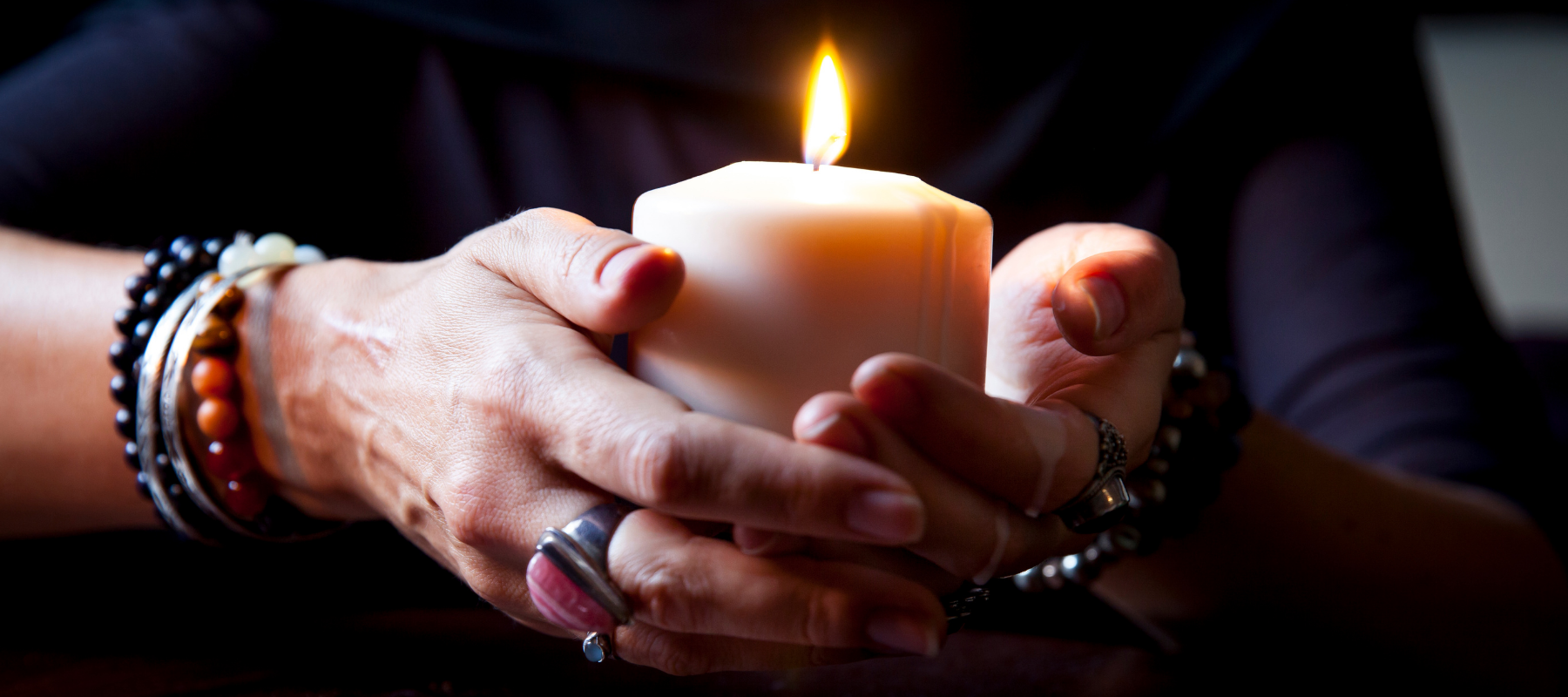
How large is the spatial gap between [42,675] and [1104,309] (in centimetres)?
53

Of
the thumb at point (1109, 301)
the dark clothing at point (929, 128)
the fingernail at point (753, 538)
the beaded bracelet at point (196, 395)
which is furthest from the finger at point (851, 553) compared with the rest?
the dark clothing at point (929, 128)

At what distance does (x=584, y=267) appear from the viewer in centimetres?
33

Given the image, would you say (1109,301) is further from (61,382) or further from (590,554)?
(61,382)

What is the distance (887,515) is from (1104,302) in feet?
0.49

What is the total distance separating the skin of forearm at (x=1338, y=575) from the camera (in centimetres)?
70

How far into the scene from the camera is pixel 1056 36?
40.1 inches

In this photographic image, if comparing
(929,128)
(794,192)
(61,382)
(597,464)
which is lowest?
(61,382)

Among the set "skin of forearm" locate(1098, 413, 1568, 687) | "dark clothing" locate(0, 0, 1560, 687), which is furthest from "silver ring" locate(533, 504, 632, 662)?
"dark clothing" locate(0, 0, 1560, 687)

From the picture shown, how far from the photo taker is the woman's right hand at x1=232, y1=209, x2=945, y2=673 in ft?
0.99

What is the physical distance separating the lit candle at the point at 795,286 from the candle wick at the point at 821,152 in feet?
0.11

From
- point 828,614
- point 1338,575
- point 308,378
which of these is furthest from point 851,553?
point 1338,575

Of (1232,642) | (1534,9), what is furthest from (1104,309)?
(1534,9)

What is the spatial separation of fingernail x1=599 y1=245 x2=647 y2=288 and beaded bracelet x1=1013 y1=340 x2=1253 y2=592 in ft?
1.15

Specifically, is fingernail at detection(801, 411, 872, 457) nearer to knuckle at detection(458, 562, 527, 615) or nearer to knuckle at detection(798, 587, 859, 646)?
knuckle at detection(798, 587, 859, 646)
